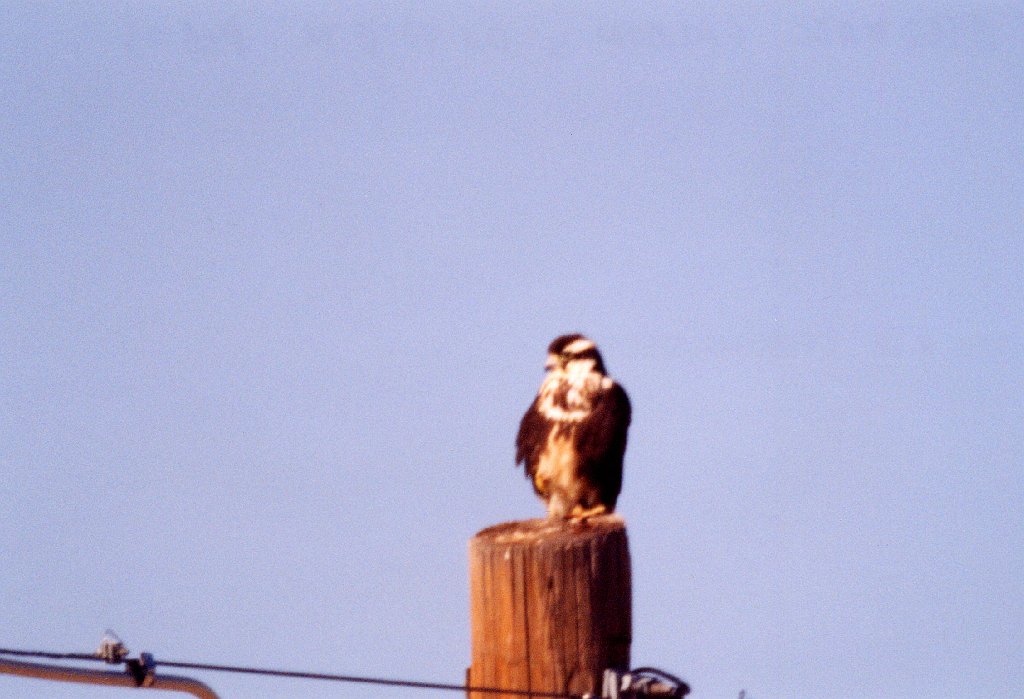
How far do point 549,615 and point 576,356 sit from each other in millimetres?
3610

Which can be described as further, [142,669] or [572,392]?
[572,392]

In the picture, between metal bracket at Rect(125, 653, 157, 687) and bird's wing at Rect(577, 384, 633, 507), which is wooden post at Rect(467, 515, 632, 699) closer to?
metal bracket at Rect(125, 653, 157, 687)

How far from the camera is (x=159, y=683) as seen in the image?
3871 millimetres

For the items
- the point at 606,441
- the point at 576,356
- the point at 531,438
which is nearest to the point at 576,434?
the point at 606,441

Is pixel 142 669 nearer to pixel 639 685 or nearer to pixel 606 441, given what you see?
pixel 639 685

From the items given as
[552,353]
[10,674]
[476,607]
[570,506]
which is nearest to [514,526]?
[476,607]

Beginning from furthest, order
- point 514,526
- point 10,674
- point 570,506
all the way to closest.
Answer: point 570,506, point 514,526, point 10,674

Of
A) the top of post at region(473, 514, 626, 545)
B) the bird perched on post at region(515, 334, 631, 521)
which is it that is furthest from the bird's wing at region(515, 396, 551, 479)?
the top of post at region(473, 514, 626, 545)

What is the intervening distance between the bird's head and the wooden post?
3.42 metres

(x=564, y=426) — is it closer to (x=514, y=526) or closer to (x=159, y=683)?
(x=514, y=526)

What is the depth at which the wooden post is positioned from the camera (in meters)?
3.91

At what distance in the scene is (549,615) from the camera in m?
3.90

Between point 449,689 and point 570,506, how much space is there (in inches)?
121

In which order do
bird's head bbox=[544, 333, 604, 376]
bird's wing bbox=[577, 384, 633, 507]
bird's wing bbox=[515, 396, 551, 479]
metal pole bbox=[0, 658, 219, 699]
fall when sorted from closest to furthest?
1. metal pole bbox=[0, 658, 219, 699]
2. bird's wing bbox=[577, 384, 633, 507]
3. bird's wing bbox=[515, 396, 551, 479]
4. bird's head bbox=[544, 333, 604, 376]
